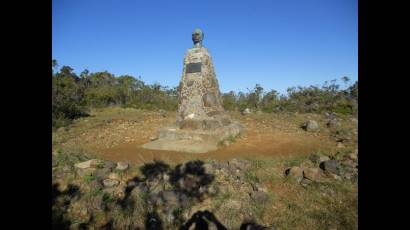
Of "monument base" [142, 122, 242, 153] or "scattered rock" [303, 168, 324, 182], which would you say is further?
"monument base" [142, 122, 242, 153]

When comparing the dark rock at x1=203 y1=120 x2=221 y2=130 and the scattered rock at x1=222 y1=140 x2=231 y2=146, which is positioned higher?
the dark rock at x1=203 y1=120 x2=221 y2=130

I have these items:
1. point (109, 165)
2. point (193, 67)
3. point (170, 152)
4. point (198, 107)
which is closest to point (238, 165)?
point (170, 152)

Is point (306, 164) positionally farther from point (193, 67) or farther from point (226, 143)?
point (193, 67)

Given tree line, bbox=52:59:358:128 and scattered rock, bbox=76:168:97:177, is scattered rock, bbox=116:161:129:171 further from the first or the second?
tree line, bbox=52:59:358:128

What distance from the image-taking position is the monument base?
614 cm

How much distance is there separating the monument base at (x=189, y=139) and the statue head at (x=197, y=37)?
104 inches

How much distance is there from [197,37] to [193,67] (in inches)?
35.4

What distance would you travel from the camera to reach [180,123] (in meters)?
→ 7.17

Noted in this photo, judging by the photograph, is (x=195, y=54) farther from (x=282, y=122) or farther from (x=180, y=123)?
(x=282, y=122)

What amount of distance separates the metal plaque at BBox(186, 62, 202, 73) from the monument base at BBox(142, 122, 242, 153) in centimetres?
179

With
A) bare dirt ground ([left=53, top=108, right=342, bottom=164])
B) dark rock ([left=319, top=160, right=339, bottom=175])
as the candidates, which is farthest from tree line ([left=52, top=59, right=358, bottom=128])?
dark rock ([left=319, top=160, right=339, bottom=175])

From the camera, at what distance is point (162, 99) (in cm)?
2083
